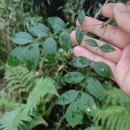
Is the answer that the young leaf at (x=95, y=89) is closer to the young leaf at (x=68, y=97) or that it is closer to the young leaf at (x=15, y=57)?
the young leaf at (x=68, y=97)

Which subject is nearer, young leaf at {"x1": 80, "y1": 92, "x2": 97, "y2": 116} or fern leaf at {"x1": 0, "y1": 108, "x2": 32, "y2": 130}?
young leaf at {"x1": 80, "y1": 92, "x2": 97, "y2": 116}

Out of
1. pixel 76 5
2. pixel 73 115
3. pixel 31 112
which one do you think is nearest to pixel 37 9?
pixel 76 5

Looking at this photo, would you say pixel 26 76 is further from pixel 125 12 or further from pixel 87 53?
pixel 125 12

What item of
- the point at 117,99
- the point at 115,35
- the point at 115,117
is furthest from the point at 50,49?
the point at 117,99

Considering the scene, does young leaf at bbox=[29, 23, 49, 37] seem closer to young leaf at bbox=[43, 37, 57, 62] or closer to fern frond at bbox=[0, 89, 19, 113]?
young leaf at bbox=[43, 37, 57, 62]

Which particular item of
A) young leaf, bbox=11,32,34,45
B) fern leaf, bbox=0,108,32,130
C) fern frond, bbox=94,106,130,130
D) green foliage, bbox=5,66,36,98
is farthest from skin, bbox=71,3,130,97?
green foliage, bbox=5,66,36,98

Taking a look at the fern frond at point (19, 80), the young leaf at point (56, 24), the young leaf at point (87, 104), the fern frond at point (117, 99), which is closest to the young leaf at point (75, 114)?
A: the young leaf at point (87, 104)
